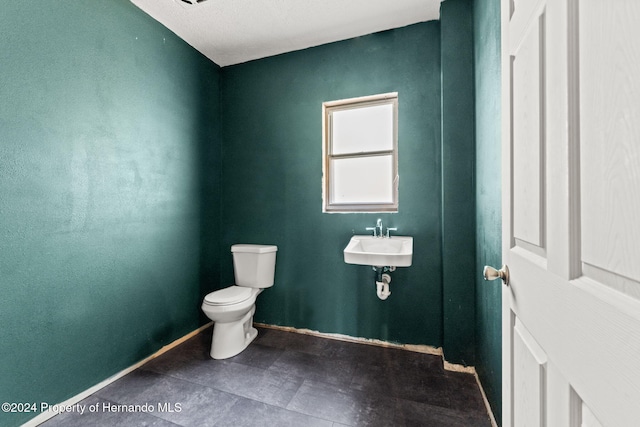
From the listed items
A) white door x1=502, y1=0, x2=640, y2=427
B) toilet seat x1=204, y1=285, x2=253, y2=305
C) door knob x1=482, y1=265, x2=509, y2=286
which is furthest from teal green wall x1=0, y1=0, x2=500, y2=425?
white door x1=502, y1=0, x2=640, y2=427

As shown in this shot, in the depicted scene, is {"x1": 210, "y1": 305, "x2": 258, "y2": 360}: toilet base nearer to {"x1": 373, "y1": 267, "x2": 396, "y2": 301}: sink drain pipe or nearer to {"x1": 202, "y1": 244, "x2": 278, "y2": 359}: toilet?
{"x1": 202, "y1": 244, "x2": 278, "y2": 359}: toilet

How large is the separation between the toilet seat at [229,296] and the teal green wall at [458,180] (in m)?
1.51

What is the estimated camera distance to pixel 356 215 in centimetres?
224

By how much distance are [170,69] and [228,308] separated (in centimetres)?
196

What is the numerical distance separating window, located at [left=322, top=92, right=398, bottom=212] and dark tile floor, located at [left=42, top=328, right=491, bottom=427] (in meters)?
1.18

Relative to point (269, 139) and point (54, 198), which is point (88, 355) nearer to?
point (54, 198)

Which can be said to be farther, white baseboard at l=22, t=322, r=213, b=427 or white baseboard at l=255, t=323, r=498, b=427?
white baseboard at l=255, t=323, r=498, b=427

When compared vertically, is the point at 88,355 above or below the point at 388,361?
above

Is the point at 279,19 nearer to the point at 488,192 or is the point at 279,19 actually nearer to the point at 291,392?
the point at 488,192

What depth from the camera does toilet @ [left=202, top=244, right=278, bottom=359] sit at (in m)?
1.97

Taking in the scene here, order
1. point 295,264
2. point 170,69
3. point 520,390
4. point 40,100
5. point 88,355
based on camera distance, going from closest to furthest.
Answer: point 520,390
point 40,100
point 88,355
point 170,69
point 295,264

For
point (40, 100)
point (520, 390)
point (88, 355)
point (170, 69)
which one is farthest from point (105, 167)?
point (520, 390)

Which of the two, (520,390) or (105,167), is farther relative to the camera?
(105,167)

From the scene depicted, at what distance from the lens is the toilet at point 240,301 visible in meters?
1.97
